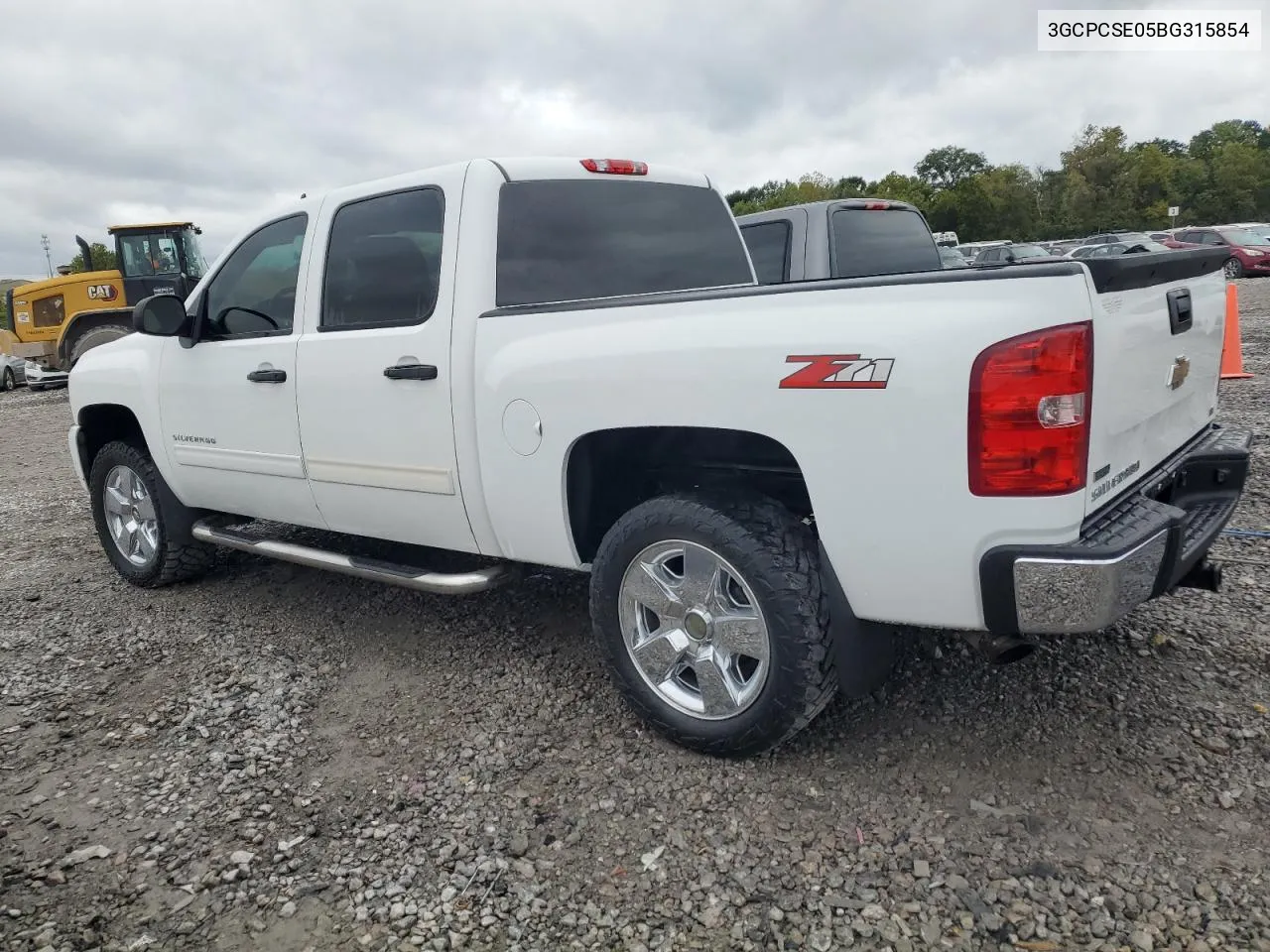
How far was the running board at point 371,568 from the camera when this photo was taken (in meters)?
3.50

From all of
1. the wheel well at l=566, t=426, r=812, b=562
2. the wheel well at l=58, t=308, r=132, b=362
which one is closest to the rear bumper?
the wheel well at l=566, t=426, r=812, b=562

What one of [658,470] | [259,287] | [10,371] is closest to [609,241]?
[658,470]

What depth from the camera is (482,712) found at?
351 cm

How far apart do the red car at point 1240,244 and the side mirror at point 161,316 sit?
2636cm

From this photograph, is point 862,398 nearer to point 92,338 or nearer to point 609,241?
point 609,241

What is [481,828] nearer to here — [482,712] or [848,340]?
[482,712]

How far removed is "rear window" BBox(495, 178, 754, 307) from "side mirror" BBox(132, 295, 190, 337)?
5.86 feet

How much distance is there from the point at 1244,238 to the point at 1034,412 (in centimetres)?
2865

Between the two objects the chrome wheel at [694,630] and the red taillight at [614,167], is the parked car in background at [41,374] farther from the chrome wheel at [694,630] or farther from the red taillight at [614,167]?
the chrome wheel at [694,630]

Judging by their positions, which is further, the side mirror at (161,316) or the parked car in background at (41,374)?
the parked car in background at (41,374)

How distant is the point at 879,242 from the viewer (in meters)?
6.48

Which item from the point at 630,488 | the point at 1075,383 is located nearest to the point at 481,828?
the point at 630,488

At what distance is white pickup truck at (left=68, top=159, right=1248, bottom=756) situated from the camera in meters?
2.33

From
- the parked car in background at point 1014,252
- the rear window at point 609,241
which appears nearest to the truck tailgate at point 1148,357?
the rear window at point 609,241
